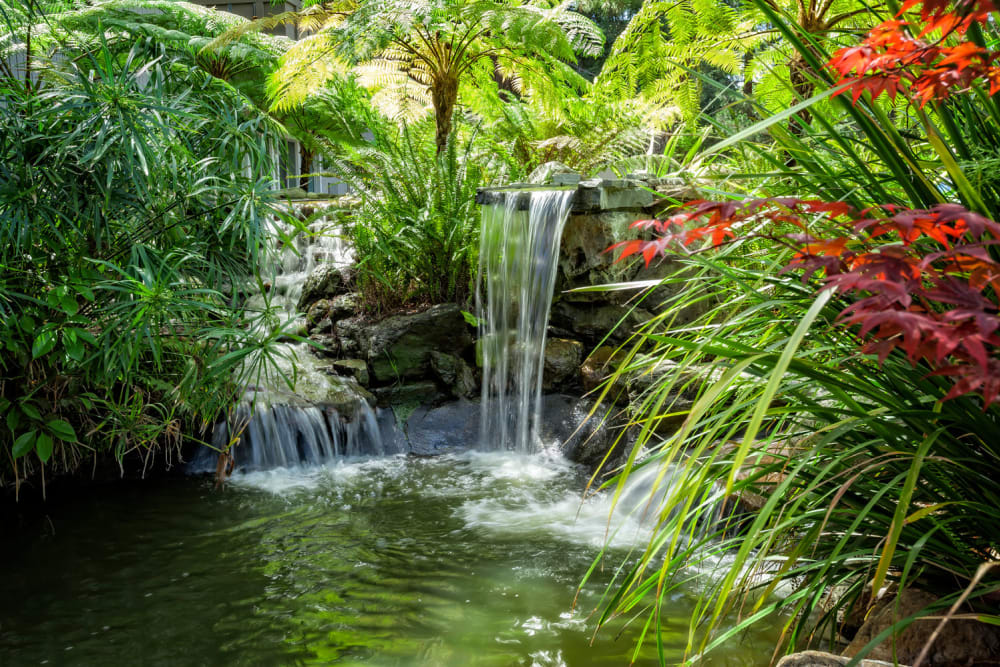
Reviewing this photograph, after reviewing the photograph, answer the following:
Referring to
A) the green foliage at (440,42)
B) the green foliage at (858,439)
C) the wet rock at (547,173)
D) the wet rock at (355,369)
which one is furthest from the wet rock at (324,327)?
the green foliage at (858,439)

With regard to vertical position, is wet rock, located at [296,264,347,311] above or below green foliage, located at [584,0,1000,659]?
above

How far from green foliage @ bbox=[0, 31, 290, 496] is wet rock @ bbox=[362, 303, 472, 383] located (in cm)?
210

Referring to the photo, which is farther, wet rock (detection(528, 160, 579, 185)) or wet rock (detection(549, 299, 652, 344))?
wet rock (detection(528, 160, 579, 185))

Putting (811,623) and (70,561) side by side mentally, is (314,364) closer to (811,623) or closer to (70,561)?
(70,561)

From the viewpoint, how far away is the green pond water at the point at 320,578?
2.70m

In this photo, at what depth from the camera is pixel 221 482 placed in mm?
4598

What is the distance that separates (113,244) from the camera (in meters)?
3.59

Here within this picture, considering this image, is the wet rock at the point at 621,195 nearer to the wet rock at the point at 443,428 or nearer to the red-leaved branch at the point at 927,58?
the wet rock at the point at 443,428

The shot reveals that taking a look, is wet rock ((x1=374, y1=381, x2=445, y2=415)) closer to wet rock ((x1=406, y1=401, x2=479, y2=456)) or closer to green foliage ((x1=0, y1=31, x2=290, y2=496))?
wet rock ((x1=406, y1=401, x2=479, y2=456))

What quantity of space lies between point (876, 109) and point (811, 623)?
2014mm

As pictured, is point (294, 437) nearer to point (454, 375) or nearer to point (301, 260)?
point (454, 375)

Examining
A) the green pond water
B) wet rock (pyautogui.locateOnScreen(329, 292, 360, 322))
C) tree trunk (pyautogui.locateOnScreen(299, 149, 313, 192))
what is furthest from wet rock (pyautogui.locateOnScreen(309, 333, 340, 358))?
tree trunk (pyautogui.locateOnScreen(299, 149, 313, 192))

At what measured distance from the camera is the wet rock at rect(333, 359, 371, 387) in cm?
602

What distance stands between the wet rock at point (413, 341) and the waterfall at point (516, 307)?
A: 233 mm
